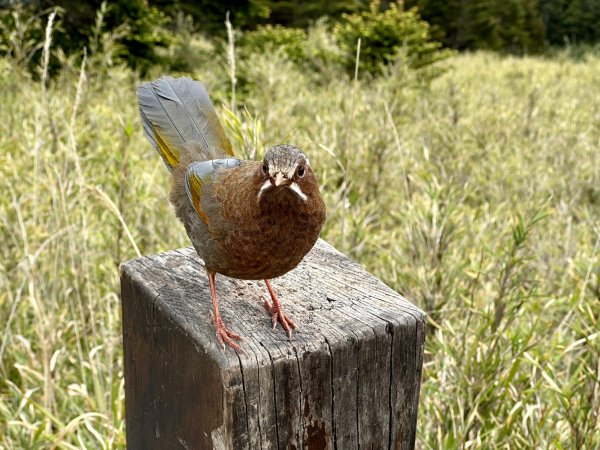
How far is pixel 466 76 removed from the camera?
46.5 ft

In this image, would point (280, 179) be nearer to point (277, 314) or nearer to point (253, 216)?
point (253, 216)

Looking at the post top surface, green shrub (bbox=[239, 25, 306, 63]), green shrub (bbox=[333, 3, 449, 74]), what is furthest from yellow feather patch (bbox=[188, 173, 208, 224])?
green shrub (bbox=[239, 25, 306, 63])

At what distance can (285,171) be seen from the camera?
1271 millimetres

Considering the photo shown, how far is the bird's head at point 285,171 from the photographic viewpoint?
1273 millimetres

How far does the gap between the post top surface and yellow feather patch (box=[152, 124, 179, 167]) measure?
1.02ft

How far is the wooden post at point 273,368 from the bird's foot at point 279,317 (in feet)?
0.05

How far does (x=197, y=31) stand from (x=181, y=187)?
1009cm

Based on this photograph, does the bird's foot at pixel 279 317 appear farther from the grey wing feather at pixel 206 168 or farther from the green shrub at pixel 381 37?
the green shrub at pixel 381 37

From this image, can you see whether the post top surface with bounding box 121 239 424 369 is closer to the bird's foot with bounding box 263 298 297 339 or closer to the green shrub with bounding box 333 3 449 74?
the bird's foot with bounding box 263 298 297 339

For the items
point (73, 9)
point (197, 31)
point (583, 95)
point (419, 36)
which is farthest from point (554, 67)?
point (73, 9)

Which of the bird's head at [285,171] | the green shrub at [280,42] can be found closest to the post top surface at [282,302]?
the bird's head at [285,171]

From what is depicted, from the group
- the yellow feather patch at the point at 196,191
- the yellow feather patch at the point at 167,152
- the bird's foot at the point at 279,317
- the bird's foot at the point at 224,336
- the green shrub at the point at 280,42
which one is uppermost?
the yellow feather patch at the point at 167,152

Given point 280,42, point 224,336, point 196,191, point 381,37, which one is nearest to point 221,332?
point 224,336

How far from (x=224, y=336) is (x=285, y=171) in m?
0.34
